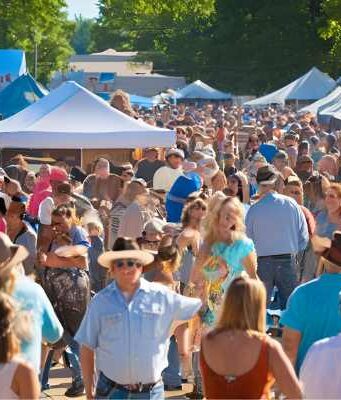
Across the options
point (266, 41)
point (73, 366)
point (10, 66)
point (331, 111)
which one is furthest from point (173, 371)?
point (266, 41)

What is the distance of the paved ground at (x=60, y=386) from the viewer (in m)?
10.4

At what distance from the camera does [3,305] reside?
18.7 feet

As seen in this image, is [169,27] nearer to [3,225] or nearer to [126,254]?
[3,225]

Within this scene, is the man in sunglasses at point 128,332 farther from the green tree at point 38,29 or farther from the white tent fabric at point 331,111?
the green tree at point 38,29

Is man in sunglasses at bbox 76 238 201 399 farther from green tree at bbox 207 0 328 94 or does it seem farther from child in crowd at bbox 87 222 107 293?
green tree at bbox 207 0 328 94

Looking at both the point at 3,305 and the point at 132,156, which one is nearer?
the point at 3,305

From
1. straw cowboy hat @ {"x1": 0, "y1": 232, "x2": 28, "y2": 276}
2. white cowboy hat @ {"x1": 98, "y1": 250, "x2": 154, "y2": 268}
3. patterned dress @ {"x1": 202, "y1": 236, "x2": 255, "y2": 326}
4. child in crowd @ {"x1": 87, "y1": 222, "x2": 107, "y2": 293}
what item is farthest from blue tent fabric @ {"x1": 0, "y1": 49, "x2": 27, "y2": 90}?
white cowboy hat @ {"x1": 98, "y1": 250, "x2": 154, "y2": 268}

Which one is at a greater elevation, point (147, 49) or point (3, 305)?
point (3, 305)

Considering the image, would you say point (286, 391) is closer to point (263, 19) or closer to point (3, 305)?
point (3, 305)

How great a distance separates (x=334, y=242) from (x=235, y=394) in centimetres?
167

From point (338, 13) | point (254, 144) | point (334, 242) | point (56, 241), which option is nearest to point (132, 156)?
point (254, 144)

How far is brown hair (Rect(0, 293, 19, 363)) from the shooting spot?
18.5 feet

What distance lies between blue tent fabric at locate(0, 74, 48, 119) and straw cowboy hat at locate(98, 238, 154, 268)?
19.6 metres

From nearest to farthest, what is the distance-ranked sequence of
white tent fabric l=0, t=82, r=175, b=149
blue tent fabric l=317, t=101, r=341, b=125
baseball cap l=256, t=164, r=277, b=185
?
baseball cap l=256, t=164, r=277, b=185
white tent fabric l=0, t=82, r=175, b=149
blue tent fabric l=317, t=101, r=341, b=125
